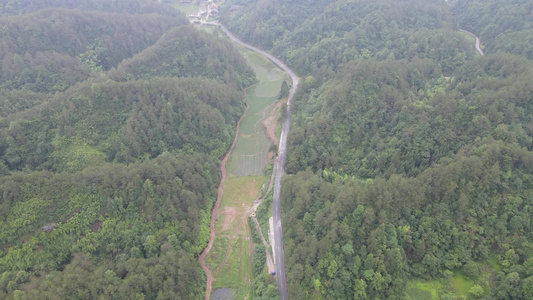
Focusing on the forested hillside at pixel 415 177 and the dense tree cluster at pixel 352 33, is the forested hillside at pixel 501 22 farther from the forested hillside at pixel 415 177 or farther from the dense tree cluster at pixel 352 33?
the dense tree cluster at pixel 352 33

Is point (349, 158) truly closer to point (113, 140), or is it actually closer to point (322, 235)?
point (322, 235)

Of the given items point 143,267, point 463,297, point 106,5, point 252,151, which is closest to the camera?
point 463,297

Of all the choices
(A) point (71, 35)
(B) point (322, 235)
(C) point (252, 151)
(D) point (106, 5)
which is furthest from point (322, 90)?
(D) point (106, 5)

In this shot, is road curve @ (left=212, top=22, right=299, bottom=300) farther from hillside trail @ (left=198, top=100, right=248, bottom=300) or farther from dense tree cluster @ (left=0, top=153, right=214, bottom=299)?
dense tree cluster @ (left=0, top=153, right=214, bottom=299)

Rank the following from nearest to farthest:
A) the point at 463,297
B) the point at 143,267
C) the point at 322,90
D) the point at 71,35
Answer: the point at 463,297
the point at 143,267
the point at 322,90
the point at 71,35

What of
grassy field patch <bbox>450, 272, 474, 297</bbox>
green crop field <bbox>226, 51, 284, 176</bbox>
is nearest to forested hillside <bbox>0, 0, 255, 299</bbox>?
green crop field <bbox>226, 51, 284, 176</bbox>

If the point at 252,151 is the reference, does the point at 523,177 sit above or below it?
above

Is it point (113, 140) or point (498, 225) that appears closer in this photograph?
point (498, 225)
